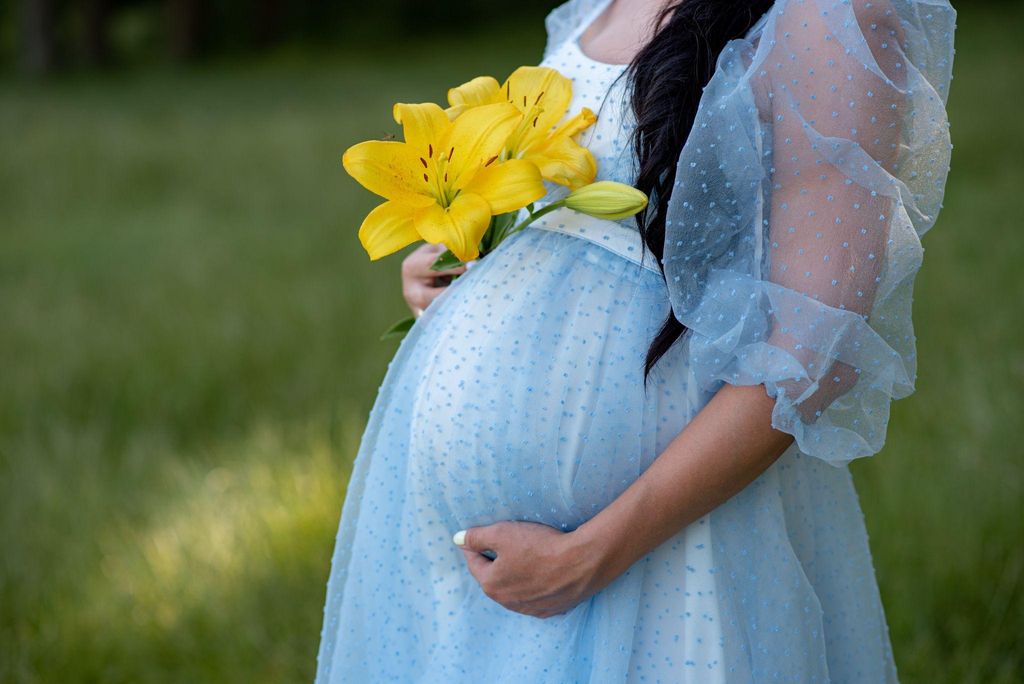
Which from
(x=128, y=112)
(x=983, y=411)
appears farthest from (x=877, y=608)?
(x=128, y=112)

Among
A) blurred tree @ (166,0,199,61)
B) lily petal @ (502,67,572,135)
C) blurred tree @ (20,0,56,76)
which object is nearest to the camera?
lily petal @ (502,67,572,135)

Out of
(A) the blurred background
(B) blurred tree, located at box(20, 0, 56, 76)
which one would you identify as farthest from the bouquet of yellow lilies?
(B) blurred tree, located at box(20, 0, 56, 76)

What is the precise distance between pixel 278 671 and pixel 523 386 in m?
1.61

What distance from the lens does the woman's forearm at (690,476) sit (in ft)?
3.58

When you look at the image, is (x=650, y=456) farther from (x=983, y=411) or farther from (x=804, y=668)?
(x=983, y=411)

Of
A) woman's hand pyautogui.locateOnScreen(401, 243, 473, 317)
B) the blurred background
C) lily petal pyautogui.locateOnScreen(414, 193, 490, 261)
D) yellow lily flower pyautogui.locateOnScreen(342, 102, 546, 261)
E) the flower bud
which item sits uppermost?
yellow lily flower pyautogui.locateOnScreen(342, 102, 546, 261)

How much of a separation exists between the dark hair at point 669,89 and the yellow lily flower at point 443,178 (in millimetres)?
139

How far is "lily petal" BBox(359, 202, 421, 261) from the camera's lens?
1151 millimetres

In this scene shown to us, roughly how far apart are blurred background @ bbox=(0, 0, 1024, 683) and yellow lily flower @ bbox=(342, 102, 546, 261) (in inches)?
66.7

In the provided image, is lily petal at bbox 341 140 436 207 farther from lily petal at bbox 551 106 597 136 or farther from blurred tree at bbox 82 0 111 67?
blurred tree at bbox 82 0 111 67

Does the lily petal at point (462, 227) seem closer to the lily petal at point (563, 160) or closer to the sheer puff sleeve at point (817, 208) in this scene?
the lily petal at point (563, 160)

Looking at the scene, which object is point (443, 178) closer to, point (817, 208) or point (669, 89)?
point (669, 89)

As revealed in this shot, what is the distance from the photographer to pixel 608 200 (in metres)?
1.14

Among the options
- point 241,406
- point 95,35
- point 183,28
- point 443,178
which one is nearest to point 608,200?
point 443,178
